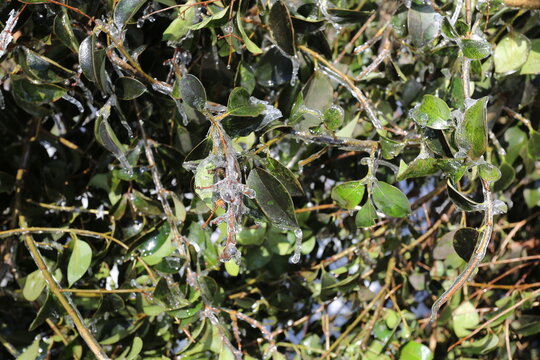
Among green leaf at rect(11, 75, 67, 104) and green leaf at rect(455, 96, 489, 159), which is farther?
green leaf at rect(11, 75, 67, 104)

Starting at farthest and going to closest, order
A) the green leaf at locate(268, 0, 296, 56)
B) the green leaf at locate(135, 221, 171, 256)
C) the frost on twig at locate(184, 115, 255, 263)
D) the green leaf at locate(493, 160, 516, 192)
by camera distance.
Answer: the green leaf at locate(493, 160, 516, 192) → the green leaf at locate(135, 221, 171, 256) → the green leaf at locate(268, 0, 296, 56) → the frost on twig at locate(184, 115, 255, 263)

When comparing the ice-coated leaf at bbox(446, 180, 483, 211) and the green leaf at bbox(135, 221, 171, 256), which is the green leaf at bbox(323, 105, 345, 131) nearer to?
the ice-coated leaf at bbox(446, 180, 483, 211)

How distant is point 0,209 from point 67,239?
101 mm

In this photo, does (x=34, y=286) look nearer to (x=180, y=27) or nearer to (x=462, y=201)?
(x=180, y=27)

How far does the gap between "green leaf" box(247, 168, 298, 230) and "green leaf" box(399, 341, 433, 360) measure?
14.0 inches

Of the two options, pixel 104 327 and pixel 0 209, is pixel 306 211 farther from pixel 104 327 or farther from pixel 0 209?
pixel 0 209

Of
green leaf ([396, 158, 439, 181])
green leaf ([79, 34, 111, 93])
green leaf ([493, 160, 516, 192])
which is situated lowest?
green leaf ([493, 160, 516, 192])

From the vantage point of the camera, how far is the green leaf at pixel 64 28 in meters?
0.60

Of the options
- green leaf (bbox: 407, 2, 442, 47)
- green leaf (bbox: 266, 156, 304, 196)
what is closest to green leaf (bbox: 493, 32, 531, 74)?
green leaf (bbox: 407, 2, 442, 47)

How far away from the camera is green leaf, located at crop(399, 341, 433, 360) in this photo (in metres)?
0.81

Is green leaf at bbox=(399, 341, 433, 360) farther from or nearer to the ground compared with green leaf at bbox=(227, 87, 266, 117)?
nearer to the ground

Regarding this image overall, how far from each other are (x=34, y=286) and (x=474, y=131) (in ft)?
1.74

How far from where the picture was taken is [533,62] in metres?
0.80

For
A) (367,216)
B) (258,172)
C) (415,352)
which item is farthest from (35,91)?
(415,352)
